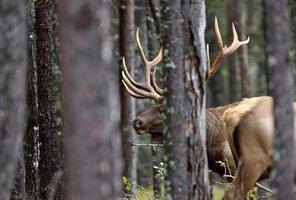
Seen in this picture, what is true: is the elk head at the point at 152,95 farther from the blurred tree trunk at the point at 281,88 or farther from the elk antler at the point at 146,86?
the blurred tree trunk at the point at 281,88

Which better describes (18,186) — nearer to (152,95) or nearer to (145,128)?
(145,128)

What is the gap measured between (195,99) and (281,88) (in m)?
1.24

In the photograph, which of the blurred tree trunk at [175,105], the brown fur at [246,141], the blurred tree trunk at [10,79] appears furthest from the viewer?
the brown fur at [246,141]

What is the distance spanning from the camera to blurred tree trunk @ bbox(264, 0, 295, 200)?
6.54m

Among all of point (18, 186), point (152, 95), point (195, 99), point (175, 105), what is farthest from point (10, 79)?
point (152, 95)

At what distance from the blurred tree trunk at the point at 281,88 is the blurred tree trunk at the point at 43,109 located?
434cm

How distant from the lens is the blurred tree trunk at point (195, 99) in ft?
24.6

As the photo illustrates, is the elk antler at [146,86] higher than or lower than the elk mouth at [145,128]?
higher

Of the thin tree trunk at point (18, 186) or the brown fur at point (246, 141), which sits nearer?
the thin tree trunk at point (18, 186)

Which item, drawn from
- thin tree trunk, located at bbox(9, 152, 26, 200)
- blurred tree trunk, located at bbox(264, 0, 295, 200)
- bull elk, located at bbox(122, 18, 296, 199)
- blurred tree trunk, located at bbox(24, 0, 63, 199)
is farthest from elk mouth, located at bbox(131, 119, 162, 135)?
blurred tree trunk, located at bbox(264, 0, 295, 200)

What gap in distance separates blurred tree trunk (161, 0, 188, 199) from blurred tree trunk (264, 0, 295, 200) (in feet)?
3.52

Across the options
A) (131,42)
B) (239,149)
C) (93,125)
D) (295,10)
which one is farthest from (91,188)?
(295,10)

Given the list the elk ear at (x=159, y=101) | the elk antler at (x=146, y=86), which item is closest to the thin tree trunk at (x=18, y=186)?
the elk ear at (x=159, y=101)

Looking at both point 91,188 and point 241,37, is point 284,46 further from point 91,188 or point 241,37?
point 241,37
